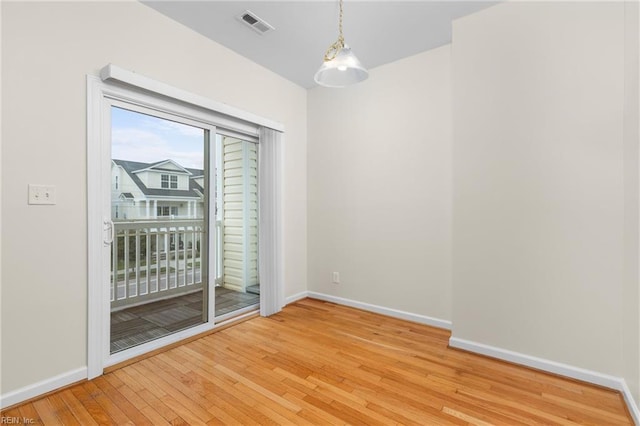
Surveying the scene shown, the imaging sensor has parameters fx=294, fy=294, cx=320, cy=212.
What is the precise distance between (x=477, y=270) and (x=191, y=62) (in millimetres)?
3151

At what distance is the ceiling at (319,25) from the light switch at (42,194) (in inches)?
64.6

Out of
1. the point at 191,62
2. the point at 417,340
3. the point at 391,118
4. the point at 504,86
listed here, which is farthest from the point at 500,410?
the point at 191,62

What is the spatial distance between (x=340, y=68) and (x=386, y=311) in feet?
8.43

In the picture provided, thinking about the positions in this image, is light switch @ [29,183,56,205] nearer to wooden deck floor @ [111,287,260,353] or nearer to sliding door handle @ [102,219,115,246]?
sliding door handle @ [102,219,115,246]

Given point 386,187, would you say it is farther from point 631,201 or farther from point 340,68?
point 631,201

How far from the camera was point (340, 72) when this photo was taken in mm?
2193

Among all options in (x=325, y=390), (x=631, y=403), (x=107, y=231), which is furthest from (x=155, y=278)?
(x=631, y=403)

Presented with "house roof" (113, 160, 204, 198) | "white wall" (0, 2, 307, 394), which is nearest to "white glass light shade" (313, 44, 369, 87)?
"white wall" (0, 2, 307, 394)

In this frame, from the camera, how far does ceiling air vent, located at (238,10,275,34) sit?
2.52 metres

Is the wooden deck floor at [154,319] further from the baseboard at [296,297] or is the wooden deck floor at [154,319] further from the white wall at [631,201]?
the white wall at [631,201]

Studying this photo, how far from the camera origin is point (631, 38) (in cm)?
188

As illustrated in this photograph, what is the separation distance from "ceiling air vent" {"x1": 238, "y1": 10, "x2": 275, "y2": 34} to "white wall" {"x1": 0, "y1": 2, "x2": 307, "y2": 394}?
723 millimetres

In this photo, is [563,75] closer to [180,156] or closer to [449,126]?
[449,126]

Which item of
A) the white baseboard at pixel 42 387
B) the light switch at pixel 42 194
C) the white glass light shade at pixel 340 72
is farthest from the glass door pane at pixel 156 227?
the white glass light shade at pixel 340 72
